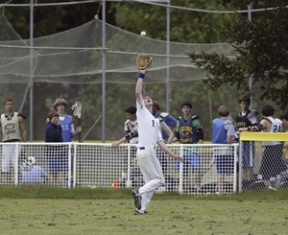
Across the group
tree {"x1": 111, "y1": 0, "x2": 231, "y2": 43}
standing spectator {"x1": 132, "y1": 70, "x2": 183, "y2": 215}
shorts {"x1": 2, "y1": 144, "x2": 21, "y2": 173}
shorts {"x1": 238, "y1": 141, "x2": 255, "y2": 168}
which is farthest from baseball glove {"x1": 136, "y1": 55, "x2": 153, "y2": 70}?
tree {"x1": 111, "y1": 0, "x2": 231, "y2": 43}

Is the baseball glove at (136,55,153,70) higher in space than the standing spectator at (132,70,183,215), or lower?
higher

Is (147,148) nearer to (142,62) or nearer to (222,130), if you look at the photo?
(142,62)

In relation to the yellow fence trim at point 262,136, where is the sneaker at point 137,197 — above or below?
below

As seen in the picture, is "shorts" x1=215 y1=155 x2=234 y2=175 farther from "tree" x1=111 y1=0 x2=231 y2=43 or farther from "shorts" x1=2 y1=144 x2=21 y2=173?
"tree" x1=111 y1=0 x2=231 y2=43

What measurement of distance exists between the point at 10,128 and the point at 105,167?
2593 millimetres

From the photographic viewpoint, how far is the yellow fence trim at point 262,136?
21.9 meters

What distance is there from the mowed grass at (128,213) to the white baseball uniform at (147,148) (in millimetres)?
415

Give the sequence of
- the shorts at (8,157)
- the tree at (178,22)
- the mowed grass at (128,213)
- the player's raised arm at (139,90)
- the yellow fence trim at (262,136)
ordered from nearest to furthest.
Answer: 1. the mowed grass at (128,213)
2. the player's raised arm at (139,90)
3. the yellow fence trim at (262,136)
4. the shorts at (8,157)
5. the tree at (178,22)

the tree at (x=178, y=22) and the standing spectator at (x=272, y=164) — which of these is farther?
the tree at (x=178, y=22)

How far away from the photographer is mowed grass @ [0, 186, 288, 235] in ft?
50.0

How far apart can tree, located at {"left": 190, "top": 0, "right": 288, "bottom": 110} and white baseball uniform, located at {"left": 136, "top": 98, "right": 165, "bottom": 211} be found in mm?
6080

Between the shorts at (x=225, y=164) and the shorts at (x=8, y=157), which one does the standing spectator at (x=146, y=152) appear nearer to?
the shorts at (x=225, y=164)

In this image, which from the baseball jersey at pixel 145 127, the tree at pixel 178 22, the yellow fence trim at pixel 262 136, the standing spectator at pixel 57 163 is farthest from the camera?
the tree at pixel 178 22

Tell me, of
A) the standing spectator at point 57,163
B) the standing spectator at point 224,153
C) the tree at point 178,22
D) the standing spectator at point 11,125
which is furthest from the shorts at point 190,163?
the tree at point 178,22
